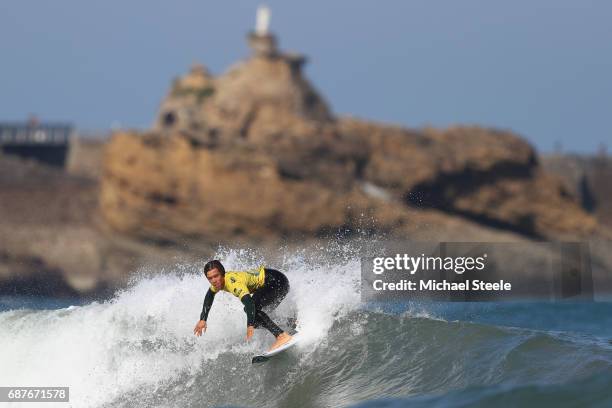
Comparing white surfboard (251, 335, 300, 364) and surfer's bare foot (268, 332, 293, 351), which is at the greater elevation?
surfer's bare foot (268, 332, 293, 351)

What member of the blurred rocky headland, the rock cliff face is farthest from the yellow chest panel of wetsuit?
the rock cliff face

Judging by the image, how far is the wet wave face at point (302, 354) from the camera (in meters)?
10.3

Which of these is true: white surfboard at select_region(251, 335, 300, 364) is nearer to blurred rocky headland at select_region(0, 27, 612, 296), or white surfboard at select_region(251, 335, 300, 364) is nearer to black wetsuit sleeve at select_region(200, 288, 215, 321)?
black wetsuit sleeve at select_region(200, 288, 215, 321)

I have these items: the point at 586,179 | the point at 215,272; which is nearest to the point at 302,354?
the point at 215,272

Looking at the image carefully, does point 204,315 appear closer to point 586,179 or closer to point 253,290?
point 253,290

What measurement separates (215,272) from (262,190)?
93.6 feet

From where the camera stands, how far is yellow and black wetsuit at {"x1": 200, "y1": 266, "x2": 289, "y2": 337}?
1069 centimetres

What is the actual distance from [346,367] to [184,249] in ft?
98.4

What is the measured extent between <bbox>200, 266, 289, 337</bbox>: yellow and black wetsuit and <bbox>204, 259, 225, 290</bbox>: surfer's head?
88 millimetres

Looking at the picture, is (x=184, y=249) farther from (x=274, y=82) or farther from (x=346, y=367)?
(x=346, y=367)

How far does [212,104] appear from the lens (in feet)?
162

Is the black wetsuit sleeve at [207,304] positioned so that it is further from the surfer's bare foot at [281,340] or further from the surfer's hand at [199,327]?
the surfer's bare foot at [281,340]

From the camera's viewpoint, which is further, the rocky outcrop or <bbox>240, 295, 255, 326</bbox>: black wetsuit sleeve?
the rocky outcrop

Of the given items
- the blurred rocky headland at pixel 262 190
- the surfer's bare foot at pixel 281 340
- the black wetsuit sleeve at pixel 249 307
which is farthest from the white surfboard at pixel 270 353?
the blurred rocky headland at pixel 262 190
